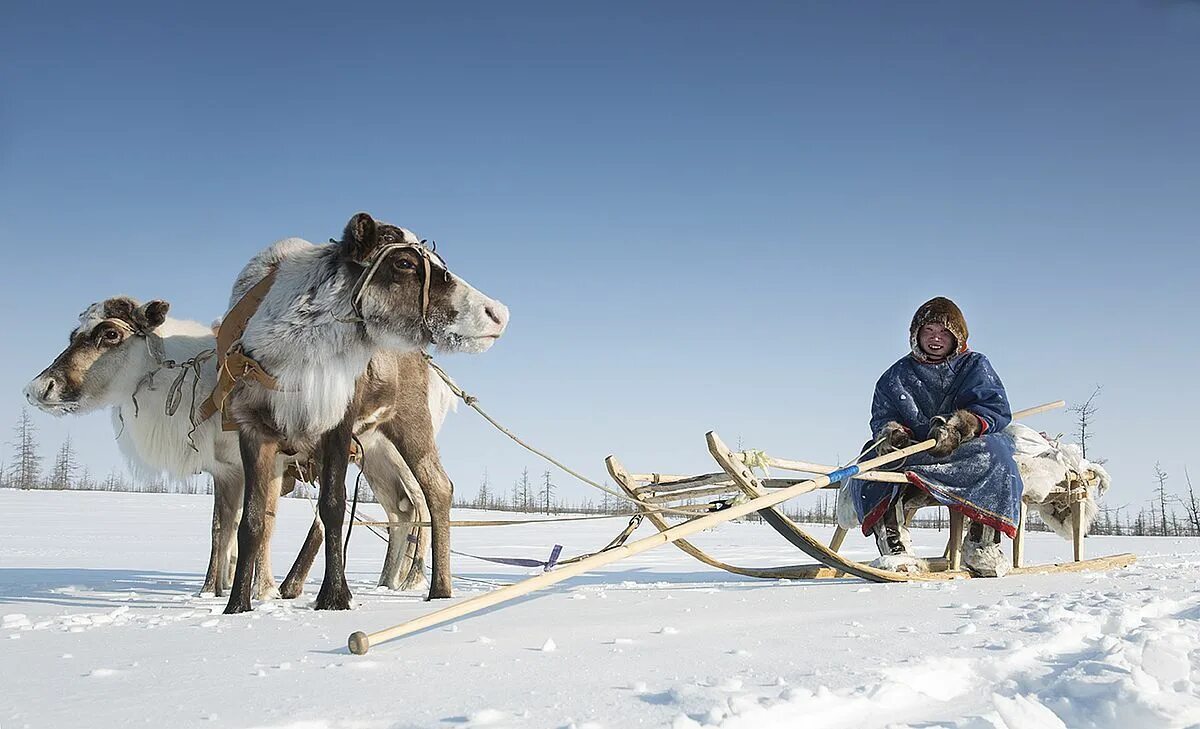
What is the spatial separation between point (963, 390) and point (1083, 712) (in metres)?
4.23

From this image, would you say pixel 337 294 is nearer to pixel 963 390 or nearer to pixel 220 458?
pixel 220 458

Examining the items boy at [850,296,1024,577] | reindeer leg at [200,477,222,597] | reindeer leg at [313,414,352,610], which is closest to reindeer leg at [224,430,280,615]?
reindeer leg at [313,414,352,610]

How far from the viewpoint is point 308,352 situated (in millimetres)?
4652

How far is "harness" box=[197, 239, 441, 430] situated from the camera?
15.2 ft

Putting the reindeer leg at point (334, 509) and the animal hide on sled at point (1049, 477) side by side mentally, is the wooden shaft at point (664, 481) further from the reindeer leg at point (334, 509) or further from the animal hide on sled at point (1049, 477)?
the reindeer leg at point (334, 509)

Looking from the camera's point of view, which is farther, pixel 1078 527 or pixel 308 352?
pixel 1078 527

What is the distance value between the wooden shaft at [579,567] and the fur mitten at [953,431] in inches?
7.6

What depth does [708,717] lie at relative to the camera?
6.47 feet

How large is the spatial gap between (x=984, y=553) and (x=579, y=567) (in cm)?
366

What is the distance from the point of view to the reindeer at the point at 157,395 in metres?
5.99

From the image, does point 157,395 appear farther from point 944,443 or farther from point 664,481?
point 944,443

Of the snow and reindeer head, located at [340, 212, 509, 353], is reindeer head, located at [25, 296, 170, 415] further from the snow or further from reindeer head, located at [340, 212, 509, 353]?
reindeer head, located at [340, 212, 509, 353]

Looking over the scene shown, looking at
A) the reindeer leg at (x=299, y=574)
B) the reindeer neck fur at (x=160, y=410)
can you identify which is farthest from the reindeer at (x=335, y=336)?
the reindeer neck fur at (x=160, y=410)

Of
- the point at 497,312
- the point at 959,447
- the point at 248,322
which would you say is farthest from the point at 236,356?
the point at 959,447
